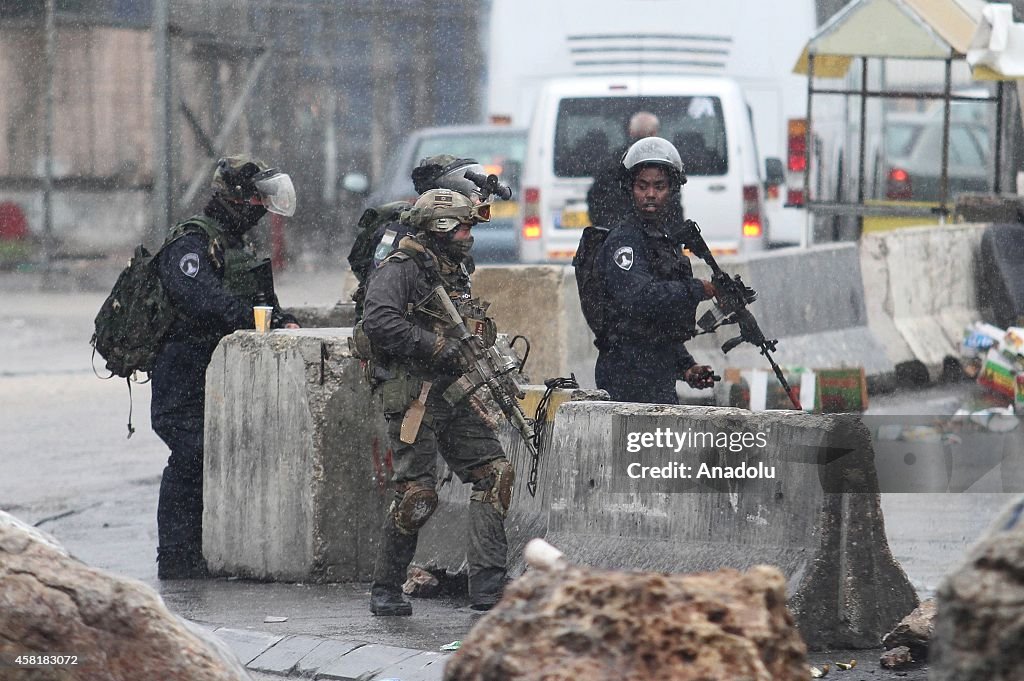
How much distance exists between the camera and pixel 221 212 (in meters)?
7.91

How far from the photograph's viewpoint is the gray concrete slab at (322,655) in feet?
20.0

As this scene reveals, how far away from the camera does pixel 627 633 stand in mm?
3746

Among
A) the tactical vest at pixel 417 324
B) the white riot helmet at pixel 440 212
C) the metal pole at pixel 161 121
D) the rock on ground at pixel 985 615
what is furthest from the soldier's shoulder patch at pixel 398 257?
the metal pole at pixel 161 121

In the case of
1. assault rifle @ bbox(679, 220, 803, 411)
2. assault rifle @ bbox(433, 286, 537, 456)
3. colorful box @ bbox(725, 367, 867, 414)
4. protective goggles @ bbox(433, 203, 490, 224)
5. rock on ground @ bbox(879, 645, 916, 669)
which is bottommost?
rock on ground @ bbox(879, 645, 916, 669)

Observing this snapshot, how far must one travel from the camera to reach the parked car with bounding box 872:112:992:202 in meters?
25.5

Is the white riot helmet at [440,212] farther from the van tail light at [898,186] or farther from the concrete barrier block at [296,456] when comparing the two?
the van tail light at [898,186]

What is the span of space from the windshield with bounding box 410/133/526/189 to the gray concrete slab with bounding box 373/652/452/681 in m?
12.7

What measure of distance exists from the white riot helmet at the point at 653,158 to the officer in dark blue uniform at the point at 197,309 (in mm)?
1603

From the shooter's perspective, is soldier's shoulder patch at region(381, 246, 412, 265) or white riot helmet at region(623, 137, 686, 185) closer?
soldier's shoulder patch at region(381, 246, 412, 265)

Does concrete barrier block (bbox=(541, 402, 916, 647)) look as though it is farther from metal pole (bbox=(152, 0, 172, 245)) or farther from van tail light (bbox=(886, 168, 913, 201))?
van tail light (bbox=(886, 168, 913, 201))

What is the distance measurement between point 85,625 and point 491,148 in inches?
571

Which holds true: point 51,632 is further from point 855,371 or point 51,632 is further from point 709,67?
point 709,67

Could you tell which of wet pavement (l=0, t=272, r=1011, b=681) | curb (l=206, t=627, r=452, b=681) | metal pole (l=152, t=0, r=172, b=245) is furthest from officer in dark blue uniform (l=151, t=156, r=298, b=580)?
metal pole (l=152, t=0, r=172, b=245)

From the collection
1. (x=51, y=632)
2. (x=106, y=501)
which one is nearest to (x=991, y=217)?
(x=106, y=501)
